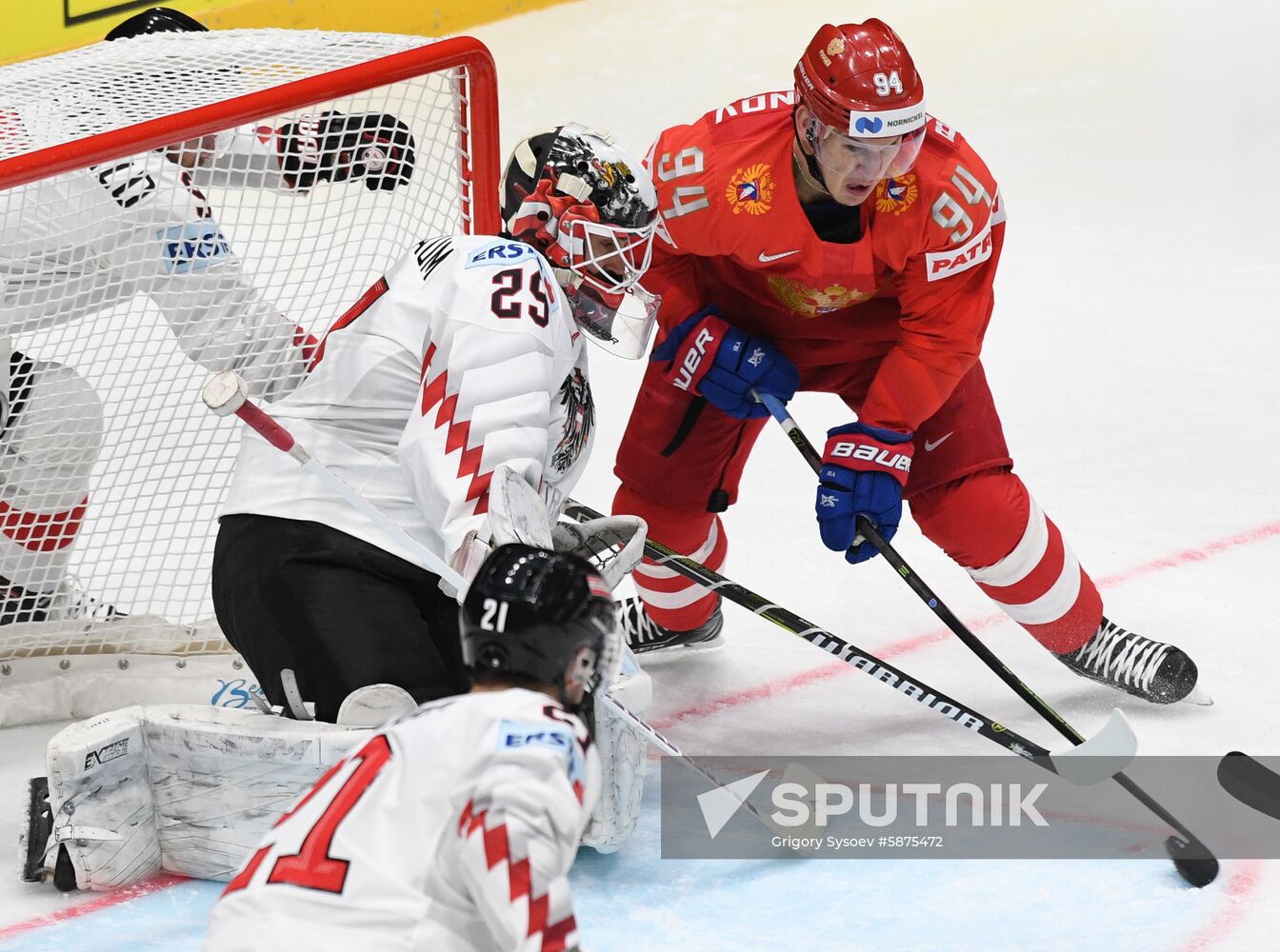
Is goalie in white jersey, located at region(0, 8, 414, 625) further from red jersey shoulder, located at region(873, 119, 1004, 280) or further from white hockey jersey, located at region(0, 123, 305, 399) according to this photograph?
red jersey shoulder, located at region(873, 119, 1004, 280)

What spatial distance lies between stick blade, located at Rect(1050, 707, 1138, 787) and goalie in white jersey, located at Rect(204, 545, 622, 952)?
1.39 metres

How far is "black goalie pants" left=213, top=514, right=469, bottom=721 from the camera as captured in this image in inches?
92.0

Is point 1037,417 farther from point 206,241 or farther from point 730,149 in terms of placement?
point 206,241

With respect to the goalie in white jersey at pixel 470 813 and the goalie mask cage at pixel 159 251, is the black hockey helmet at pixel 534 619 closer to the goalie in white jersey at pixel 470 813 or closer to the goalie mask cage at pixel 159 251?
the goalie in white jersey at pixel 470 813

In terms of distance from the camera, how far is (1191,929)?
2.34 m

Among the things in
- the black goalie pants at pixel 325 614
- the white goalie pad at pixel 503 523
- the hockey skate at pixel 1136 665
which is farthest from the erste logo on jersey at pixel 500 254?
the hockey skate at pixel 1136 665

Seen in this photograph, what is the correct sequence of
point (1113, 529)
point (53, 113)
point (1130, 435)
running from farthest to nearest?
point (1130, 435)
point (1113, 529)
point (53, 113)

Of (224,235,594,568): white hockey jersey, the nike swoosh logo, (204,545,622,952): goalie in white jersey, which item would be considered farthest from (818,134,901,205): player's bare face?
(204,545,622,952): goalie in white jersey

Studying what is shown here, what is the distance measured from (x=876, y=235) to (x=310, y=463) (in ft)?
3.60

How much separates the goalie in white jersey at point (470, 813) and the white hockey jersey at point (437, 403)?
1.81ft

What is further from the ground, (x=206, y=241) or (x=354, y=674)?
(x=206, y=241)

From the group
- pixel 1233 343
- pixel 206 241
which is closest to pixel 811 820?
pixel 206 241

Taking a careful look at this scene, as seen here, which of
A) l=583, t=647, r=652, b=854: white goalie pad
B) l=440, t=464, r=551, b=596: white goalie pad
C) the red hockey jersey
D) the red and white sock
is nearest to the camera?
l=440, t=464, r=551, b=596: white goalie pad

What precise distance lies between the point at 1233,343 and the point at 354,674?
3344 millimetres
